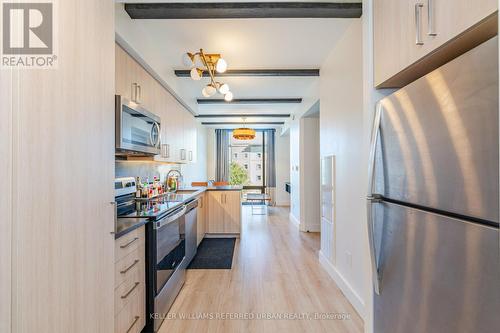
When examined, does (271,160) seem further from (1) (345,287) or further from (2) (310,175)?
(1) (345,287)

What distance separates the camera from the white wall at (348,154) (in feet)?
7.43

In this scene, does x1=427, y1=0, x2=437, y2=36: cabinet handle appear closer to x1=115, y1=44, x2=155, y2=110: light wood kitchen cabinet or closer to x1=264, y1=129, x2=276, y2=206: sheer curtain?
x1=115, y1=44, x2=155, y2=110: light wood kitchen cabinet

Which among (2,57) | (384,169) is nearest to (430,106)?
(384,169)

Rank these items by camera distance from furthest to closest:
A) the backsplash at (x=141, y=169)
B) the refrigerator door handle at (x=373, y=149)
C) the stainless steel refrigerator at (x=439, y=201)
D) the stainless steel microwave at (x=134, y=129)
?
the backsplash at (x=141, y=169) < the stainless steel microwave at (x=134, y=129) < the refrigerator door handle at (x=373, y=149) < the stainless steel refrigerator at (x=439, y=201)

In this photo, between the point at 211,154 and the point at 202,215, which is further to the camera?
the point at 211,154

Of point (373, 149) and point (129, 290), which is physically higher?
point (373, 149)

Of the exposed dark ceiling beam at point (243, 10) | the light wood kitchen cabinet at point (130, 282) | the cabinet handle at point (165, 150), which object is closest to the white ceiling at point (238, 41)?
the exposed dark ceiling beam at point (243, 10)

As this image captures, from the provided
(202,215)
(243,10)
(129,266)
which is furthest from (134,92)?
(202,215)

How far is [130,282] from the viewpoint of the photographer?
1.73 m

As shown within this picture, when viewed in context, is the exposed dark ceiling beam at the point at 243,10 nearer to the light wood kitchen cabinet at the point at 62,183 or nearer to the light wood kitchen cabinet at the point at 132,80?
the light wood kitchen cabinet at the point at 132,80

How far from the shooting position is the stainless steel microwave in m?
1.90

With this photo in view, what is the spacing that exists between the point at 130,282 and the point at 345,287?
2.05 metres

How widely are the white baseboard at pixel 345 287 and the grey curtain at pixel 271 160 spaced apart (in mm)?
5412

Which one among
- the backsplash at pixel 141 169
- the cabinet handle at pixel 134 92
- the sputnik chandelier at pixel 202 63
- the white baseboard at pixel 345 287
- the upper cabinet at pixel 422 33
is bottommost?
the white baseboard at pixel 345 287
